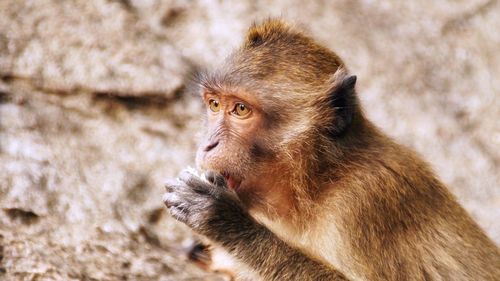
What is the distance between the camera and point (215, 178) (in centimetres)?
468

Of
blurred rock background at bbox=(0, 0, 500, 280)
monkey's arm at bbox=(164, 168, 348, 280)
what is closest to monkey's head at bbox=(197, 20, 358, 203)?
monkey's arm at bbox=(164, 168, 348, 280)

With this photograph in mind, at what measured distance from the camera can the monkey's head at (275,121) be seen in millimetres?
4943

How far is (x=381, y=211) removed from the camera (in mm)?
4910

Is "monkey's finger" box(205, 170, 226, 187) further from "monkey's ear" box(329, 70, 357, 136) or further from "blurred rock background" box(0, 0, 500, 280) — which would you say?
"blurred rock background" box(0, 0, 500, 280)

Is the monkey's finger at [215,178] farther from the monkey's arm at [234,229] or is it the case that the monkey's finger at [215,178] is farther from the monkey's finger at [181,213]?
the monkey's finger at [181,213]

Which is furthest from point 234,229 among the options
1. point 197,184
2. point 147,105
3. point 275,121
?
point 147,105

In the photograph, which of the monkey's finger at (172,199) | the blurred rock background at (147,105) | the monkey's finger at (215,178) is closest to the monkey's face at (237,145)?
the monkey's finger at (215,178)

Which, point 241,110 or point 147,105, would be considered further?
point 147,105

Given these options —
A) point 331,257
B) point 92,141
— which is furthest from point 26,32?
point 331,257

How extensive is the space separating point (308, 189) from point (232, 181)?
0.51m

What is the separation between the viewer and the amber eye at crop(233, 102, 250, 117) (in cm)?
503

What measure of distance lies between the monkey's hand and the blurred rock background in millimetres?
1478

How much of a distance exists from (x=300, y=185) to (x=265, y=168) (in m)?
0.26

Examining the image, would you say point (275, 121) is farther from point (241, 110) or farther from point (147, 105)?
point (147, 105)
